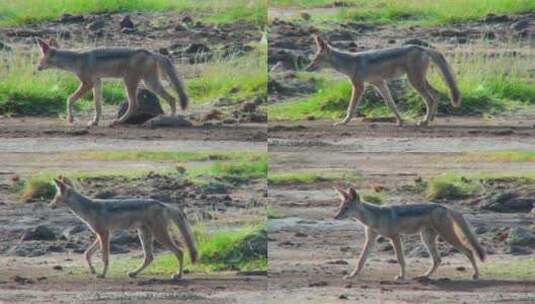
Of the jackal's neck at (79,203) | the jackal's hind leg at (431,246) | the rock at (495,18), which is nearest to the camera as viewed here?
the jackal's hind leg at (431,246)

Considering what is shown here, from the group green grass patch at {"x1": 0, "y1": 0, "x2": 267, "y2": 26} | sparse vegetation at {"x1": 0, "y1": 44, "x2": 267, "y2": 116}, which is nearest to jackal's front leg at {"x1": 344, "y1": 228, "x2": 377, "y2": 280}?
sparse vegetation at {"x1": 0, "y1": 44, "x2": 267, "y2": 116}

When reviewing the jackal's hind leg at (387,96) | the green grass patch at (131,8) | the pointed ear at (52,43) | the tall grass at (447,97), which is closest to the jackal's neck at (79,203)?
the jackal's hind leg at (387,96)

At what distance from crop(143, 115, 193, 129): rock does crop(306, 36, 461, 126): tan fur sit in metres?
1.64

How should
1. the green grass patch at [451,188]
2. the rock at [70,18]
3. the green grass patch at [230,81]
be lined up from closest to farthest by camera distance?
the green grass patch at [451,188], the green grass patch at [230,81], the rock at [70,18]

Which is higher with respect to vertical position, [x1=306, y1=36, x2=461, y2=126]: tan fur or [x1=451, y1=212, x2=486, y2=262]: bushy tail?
[x1=306, y1=36, x2=461, y2=126]: tan fur

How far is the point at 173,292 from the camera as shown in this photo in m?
16.3

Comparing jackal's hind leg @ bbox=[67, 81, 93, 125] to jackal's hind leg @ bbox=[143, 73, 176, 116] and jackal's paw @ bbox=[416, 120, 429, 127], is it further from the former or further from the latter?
jackal's paw @ bbox=[416, 120, 429, 127]

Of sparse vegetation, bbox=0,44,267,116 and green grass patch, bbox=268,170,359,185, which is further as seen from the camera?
sparse vegetation, bbox=0,44,267,116

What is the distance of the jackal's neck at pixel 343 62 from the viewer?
2094cm

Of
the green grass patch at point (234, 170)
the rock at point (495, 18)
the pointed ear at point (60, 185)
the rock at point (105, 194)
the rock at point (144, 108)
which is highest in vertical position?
the rock at point (495, 18)

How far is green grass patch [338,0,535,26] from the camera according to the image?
27.5m

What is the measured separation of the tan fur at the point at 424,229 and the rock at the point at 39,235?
9.53 ft

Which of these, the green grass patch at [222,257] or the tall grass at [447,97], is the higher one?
the tall grass at [447,97]

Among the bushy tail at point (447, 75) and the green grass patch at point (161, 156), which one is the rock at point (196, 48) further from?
the bushy tail at point (447, 75)
